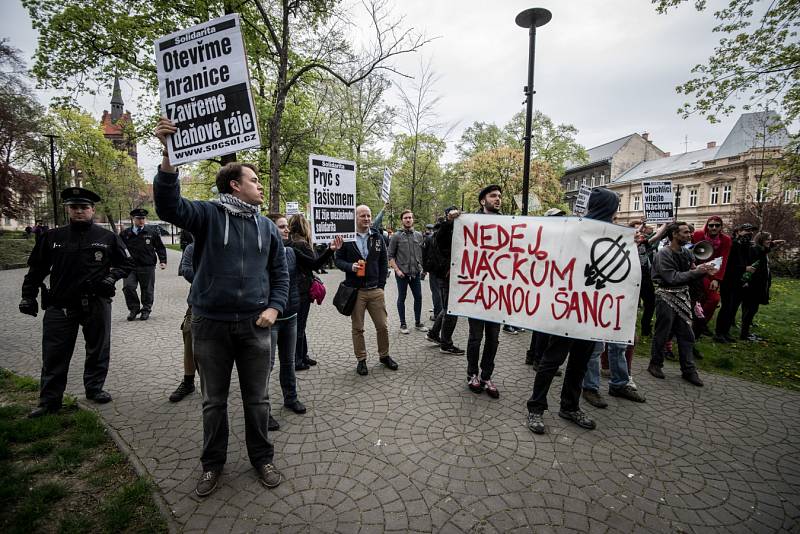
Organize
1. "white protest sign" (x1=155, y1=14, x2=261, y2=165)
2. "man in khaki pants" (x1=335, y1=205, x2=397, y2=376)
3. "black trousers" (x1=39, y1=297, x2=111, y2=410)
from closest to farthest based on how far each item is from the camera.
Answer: "white protest sign" (x1=155, y1=14, x2=261, y2=165), "black trousers" (x1=39, y1=297, x2=111, y2=410), "man in khaki pants" (x1=335, y1=205, x2=397, y2=376)

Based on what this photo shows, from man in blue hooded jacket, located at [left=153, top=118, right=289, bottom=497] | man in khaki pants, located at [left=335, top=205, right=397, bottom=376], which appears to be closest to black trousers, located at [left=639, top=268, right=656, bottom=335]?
man in khaki pants, located at [left=335, top=205, right=397, bottom=376]

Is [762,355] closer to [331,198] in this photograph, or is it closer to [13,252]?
[331,198]

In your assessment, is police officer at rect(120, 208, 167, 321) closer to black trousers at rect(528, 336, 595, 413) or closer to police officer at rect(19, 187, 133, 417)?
police officer at rect(19, 187, 133, 417)

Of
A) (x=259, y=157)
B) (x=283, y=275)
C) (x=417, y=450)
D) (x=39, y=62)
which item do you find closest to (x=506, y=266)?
(x=417, y=450)

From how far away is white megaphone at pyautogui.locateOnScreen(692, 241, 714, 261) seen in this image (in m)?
5.14

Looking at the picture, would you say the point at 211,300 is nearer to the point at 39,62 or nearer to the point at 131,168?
the point at 39,62

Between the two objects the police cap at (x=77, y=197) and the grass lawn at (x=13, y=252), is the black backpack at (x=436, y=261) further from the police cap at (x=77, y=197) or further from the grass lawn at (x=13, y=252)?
the grass lawn at (x=13, y=252)

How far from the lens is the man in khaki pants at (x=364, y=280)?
5.04 metres

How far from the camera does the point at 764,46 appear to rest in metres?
7.57

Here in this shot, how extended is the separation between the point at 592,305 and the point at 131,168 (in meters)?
54.5

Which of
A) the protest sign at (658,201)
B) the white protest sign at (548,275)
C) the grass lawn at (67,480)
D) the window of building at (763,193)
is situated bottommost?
the grass lawn at (67,480)

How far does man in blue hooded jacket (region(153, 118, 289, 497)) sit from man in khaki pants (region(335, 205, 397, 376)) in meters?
2.16

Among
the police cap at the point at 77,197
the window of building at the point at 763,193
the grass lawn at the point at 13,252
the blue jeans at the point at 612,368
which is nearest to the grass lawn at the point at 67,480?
the police cap at the point at 77,197

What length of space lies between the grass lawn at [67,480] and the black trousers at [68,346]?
0.99 feet
